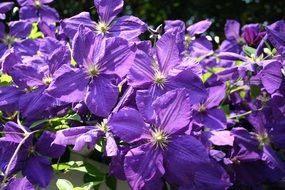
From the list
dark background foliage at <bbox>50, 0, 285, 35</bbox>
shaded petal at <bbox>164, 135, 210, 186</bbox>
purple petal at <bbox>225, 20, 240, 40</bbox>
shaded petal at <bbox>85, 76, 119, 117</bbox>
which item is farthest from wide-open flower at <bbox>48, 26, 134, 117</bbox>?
dark background foliage at <bbox>50, 0, 285, 35</bbox>

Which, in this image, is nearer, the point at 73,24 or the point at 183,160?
the point at 183,160

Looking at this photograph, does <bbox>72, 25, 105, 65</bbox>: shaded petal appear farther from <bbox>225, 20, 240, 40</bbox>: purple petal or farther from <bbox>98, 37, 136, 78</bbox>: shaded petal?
<bbox>225, 20, 240, 40</bbox>: purple petal

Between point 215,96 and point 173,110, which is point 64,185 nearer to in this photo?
point 173,110

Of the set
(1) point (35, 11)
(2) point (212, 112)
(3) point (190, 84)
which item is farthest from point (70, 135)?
(1) point (35, 11)

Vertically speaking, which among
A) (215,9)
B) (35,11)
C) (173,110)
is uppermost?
(173,110)

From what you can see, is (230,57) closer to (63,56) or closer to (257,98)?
(257,98)

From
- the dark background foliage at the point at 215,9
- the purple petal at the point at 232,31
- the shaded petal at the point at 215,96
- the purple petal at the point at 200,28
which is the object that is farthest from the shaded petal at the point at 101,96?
the dark background foliage at the point at 215,9
